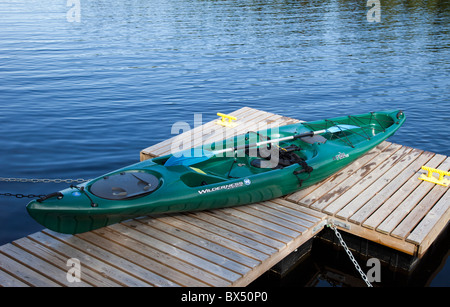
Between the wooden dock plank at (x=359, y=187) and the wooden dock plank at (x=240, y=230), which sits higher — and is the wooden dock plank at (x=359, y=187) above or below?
above

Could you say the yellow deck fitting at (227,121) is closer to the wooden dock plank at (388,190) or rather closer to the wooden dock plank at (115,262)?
the wooden dock plank at (388,190)

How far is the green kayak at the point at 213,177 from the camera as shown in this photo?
5715mm

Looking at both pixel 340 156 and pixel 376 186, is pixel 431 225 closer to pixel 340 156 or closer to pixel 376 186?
pixel 376 186

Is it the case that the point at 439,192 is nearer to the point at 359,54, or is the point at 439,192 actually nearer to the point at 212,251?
the point at 212,251

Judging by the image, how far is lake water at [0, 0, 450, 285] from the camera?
10352 mm

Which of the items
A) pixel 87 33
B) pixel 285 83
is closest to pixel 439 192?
pixel 285 83

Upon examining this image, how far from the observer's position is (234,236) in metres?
6.02

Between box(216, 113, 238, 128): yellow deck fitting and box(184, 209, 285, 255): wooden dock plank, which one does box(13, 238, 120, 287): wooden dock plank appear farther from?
box(216, 113, 238, 128): yellow deck fitting

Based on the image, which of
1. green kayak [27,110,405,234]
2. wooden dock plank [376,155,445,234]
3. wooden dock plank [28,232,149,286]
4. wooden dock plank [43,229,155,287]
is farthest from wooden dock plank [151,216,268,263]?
wooden dock plank [376,155,445,234]

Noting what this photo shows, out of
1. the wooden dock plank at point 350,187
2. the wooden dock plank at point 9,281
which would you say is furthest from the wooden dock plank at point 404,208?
the wooden dock plank at point 9,281

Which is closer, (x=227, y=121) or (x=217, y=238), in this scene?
(x=217, y=238)

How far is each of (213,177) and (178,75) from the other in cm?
925

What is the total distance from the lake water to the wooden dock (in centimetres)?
109

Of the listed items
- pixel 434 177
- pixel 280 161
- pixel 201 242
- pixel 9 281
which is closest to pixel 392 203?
pixel 434 177
